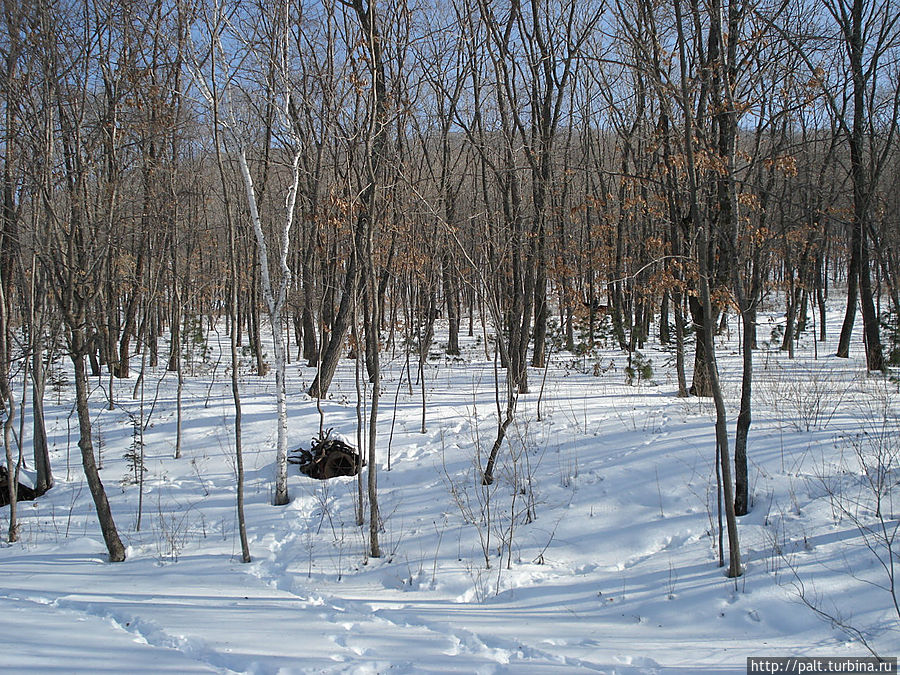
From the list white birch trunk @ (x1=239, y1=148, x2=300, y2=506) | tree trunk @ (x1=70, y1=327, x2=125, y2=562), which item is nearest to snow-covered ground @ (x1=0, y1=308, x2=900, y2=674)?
tree trunk @ (x1=70, y1=327, x2=125, y2=562)

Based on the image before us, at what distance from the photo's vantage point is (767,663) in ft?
10.6

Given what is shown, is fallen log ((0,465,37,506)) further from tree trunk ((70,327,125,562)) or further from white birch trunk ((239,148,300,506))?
white birch trunk ((239,148,300,506))

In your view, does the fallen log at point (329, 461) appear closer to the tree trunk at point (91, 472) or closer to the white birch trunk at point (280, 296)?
the white birch trunk at point (280, 296)

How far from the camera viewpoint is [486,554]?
16.0 ft

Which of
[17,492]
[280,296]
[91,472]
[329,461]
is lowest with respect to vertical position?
[17,492]

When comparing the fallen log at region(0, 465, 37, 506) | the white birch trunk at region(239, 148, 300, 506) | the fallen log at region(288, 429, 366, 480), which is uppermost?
the white birch trunk at region(239, 148, 300, 506)

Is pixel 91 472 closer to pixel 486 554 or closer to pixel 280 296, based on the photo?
pixel 280 296

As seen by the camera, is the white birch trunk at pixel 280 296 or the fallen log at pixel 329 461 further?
the fallen log at pixel 329 461

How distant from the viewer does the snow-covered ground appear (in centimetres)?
355

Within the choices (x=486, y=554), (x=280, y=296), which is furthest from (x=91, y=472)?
(x=486, y=554)

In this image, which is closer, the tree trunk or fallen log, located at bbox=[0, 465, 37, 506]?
the tree trunk

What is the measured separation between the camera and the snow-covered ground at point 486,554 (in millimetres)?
3547

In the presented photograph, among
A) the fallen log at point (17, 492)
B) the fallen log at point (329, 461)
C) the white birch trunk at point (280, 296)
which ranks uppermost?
the white birch trunk at point (280, 296)

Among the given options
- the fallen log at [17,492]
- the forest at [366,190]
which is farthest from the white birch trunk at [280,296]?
the fallen log at [17,492]
